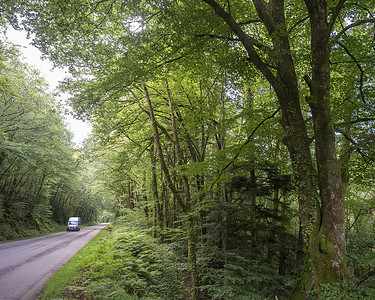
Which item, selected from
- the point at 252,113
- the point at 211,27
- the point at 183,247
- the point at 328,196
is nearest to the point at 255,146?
the point at 252,113

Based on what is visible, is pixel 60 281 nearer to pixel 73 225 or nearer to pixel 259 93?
pixel 259 93

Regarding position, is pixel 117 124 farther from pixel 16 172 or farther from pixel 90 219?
pixel 90 219

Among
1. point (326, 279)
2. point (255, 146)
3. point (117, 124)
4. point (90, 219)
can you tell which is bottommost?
point (90, 219)

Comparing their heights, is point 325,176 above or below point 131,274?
above

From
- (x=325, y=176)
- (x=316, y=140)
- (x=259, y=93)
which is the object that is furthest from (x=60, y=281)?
(x=259, y=93)

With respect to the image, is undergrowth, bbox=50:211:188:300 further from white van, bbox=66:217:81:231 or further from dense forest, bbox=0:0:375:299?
white van, bbox=66:217:81:231

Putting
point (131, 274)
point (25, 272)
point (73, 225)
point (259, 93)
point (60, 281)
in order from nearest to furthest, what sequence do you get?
1. point (131, 274)
2. point (60, 281)
3. point (25, 272)
4. point (259, 93)
5. point (73, 225)

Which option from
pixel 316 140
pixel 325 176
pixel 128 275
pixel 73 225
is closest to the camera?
pixel 325 176

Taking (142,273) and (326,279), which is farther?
(142,273)

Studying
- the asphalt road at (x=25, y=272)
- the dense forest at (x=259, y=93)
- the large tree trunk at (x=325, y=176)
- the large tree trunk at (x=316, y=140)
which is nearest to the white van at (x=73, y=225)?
the asphalt road at (x=25, y=272)

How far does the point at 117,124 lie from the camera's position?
374 inches

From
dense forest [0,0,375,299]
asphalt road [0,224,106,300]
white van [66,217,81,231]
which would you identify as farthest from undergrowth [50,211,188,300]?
white van [66,217,81,231]

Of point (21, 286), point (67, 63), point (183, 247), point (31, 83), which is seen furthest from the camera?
point (31, 83)

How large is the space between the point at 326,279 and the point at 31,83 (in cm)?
1995
